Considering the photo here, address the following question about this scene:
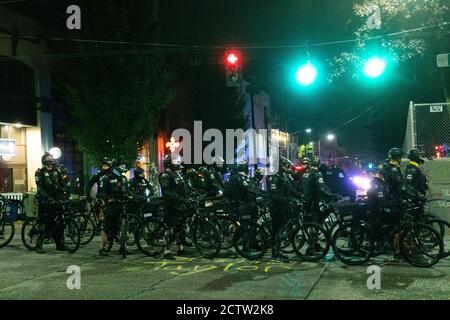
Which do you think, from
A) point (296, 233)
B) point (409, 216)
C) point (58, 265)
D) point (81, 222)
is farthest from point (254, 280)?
point (81, 222)

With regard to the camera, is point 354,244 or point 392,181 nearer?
point 354,244

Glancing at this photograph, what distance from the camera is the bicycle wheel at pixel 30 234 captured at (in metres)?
11.7

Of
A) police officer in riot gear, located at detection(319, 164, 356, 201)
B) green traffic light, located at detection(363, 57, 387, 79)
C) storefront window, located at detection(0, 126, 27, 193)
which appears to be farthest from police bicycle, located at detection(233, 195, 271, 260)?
storefront window, located at detection(0, 126, 27, 193)

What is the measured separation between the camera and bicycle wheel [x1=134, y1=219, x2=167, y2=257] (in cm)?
1084

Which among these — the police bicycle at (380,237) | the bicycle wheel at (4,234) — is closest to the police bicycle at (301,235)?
the police bicycle at (380,237)

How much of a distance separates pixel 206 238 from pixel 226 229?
0.99 meters

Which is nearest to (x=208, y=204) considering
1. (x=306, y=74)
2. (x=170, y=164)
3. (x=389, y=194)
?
(x=170, y=164)

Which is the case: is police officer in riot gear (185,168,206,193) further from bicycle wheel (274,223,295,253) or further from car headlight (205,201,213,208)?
bicycle wheel (274,223,295,253)

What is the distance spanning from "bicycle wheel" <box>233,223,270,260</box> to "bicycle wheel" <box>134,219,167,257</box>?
168cm

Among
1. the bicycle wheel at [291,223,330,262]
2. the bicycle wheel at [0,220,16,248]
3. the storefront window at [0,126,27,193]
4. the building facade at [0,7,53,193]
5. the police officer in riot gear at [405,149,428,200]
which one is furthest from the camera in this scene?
the storefront window at [0,126,27,193]

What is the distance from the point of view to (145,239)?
1105cm

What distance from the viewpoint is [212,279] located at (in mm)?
8352

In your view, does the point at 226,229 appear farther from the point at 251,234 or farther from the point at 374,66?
the point at 374,66

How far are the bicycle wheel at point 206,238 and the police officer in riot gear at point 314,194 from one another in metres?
1.79
